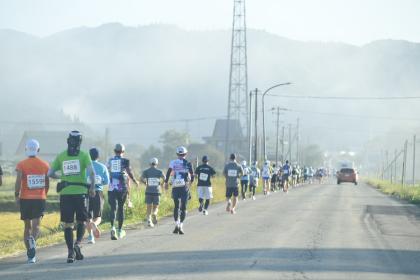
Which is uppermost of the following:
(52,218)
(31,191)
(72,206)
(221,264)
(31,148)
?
(31,148)

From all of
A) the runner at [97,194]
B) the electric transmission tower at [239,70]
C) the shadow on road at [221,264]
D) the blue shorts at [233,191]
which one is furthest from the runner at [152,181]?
the electric transmission tower at [239,70]

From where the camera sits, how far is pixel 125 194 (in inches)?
661

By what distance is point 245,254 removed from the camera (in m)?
13.6

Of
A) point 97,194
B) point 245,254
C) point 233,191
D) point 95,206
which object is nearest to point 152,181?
point 97,194

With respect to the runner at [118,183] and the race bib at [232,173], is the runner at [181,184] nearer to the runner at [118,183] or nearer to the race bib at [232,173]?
the runner at [118,183]

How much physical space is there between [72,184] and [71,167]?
27 cm

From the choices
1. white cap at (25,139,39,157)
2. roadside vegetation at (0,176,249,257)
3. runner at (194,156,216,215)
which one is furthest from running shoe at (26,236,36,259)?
runner at (194,156,216,215)

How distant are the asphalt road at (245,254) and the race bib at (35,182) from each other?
1219mm

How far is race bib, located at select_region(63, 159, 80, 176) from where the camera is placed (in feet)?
41.1

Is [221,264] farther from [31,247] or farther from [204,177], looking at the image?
[204,177]

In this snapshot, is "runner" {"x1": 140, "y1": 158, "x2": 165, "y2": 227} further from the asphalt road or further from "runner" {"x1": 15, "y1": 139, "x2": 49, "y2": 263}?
"runner" {"x1": 15, "y1": 139, "x2": 49, "y2": 263}

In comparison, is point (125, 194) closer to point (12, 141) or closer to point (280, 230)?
point (280, 230)

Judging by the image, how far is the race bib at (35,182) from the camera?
12539 millimetres

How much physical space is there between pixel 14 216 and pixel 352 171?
136 ft
